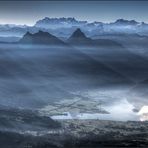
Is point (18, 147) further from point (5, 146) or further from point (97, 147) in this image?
point (97, 147)

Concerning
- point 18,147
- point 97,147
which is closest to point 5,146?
point 18,147
